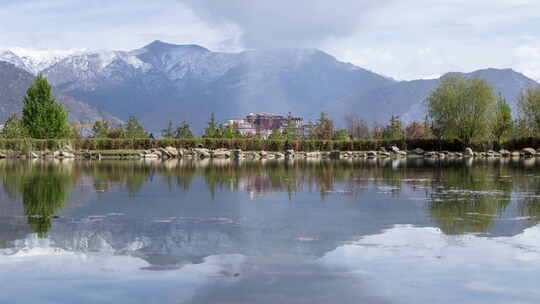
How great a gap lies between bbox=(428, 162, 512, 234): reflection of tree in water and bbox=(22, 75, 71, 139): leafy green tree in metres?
50.6

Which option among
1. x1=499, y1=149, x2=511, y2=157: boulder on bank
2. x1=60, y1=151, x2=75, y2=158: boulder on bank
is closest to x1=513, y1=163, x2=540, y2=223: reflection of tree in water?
x1=499, y1=149, x2=511, y2=157: boulder on bank

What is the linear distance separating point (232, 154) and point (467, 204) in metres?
44.2

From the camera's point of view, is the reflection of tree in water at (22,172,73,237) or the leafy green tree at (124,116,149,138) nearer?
the reflection of tree in water at (22,172,73,237)

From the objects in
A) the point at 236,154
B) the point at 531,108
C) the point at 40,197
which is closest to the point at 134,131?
the point at 236,154

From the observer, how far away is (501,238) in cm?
994

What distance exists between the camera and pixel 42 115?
207ft

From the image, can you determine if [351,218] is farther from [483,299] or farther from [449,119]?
[449,119]

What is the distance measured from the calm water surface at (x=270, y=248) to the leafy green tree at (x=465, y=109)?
1890 inches

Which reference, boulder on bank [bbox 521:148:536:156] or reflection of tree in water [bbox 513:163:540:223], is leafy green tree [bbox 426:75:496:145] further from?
Result: reflection of tree in water [bbox 513:163:540:223]

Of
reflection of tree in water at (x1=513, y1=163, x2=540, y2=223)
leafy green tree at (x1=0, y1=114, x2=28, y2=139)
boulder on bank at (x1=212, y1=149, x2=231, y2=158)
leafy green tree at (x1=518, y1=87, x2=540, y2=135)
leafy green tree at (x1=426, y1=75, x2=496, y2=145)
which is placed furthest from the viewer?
leafy green tree at (x1=518, y1=87, x2=540, y2=135)

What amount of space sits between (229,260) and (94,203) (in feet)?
24.9

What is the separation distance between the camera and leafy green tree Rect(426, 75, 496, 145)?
62.3 meters

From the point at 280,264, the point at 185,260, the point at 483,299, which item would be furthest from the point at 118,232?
the point at 483,299

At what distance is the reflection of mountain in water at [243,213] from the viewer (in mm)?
9398
